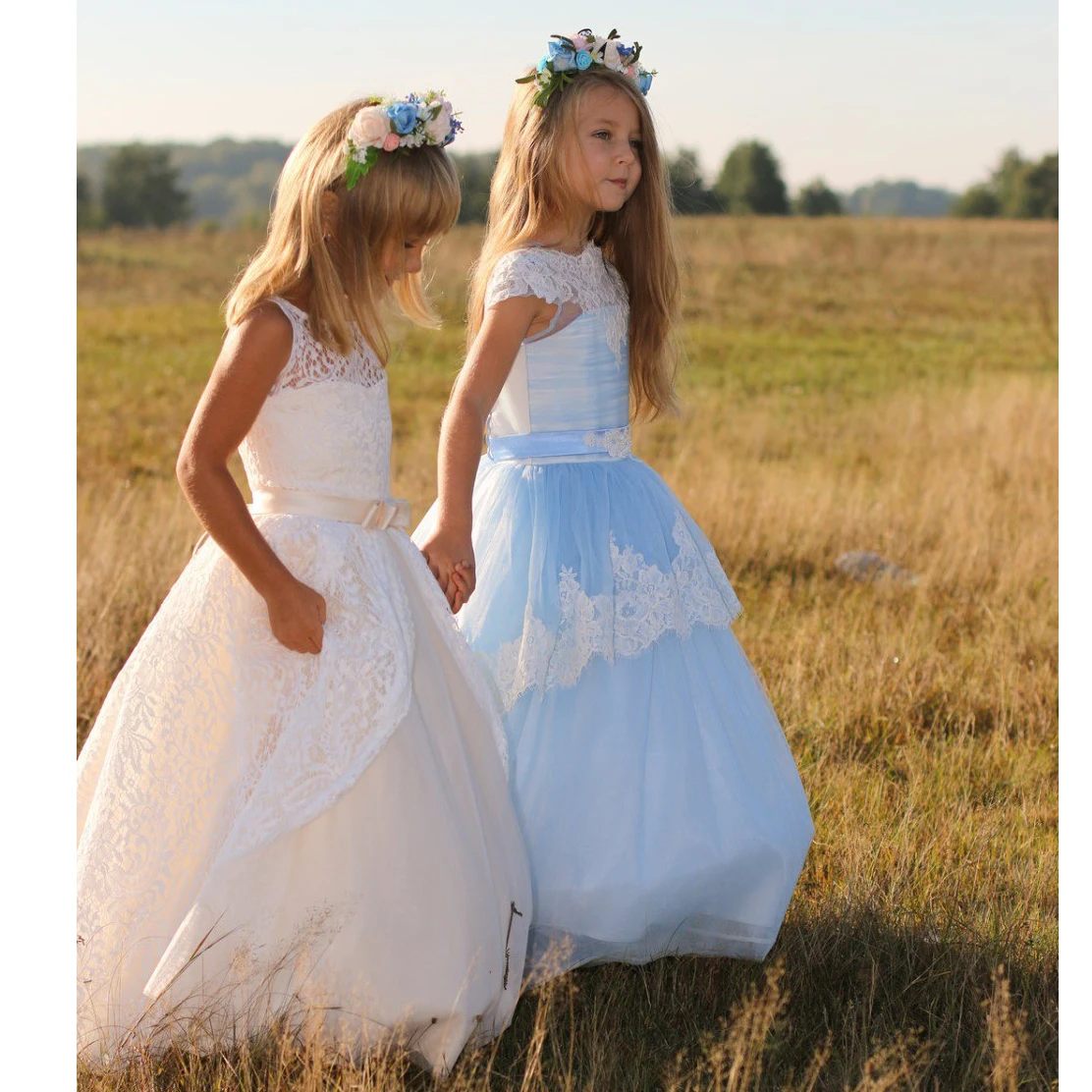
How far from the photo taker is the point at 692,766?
2.74m

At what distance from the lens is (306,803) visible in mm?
2244

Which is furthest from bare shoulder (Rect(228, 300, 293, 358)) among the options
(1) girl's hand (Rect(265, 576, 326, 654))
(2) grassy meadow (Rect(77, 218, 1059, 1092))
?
(2) grassy meadow (Rect(77, 218, 1059, 1092))

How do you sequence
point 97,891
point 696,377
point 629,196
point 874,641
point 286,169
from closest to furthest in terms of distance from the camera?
point 97,891
point 286,169
point 629,196
point 874,641
point 696,377

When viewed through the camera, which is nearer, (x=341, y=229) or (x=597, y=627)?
(x=341, y=229)

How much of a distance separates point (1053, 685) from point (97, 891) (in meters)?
3.35

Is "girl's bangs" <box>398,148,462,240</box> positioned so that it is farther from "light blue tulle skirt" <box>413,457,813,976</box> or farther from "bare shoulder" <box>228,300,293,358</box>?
"light blue tulle skirt" <box>413,457,813,976</box>

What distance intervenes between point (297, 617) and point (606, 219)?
54.2 inches

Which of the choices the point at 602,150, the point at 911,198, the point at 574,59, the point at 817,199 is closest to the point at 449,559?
the point at 602,150

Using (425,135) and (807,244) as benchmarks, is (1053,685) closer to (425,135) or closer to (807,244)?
(425,135)

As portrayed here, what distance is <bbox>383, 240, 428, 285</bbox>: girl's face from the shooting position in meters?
2.52

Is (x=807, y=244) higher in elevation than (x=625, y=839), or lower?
higher

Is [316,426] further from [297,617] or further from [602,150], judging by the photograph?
[602,150]

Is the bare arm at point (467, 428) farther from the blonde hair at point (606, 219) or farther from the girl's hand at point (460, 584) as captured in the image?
the blonde hair at point (606, 219)

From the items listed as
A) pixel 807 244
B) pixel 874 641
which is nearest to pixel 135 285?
pixel 807 244
